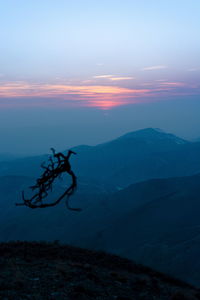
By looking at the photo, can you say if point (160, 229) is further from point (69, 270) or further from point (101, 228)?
point (69, 270)

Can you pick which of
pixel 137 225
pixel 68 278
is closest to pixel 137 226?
pixel 137 225

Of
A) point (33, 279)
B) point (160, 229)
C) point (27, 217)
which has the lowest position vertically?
point (27, 217)

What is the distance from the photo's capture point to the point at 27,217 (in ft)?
523

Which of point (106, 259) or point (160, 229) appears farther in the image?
point (160, 229)

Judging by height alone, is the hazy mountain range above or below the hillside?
below

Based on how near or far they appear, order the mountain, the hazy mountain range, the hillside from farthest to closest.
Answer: the hazy mountain range < the mountain < the hillside

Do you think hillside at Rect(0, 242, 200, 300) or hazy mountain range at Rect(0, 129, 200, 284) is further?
hazy mountain range at Rect(0, 129, 200, 284)

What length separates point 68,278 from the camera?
1327cm

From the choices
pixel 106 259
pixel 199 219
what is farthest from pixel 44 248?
pixel 199 219

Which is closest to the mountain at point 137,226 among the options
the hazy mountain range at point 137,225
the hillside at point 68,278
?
the hazy mountain range at point 137,225

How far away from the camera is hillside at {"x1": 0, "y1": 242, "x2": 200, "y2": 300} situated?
455 inches

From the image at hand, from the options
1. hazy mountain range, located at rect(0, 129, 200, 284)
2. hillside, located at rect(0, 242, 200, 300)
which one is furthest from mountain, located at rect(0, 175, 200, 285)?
hillside, located at rect(0, 242, 200, 300)

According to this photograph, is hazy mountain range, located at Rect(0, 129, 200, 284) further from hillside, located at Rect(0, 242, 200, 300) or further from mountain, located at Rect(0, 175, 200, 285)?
hillside, located at Rect(0, 242, 200, 300)

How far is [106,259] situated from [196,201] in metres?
100
